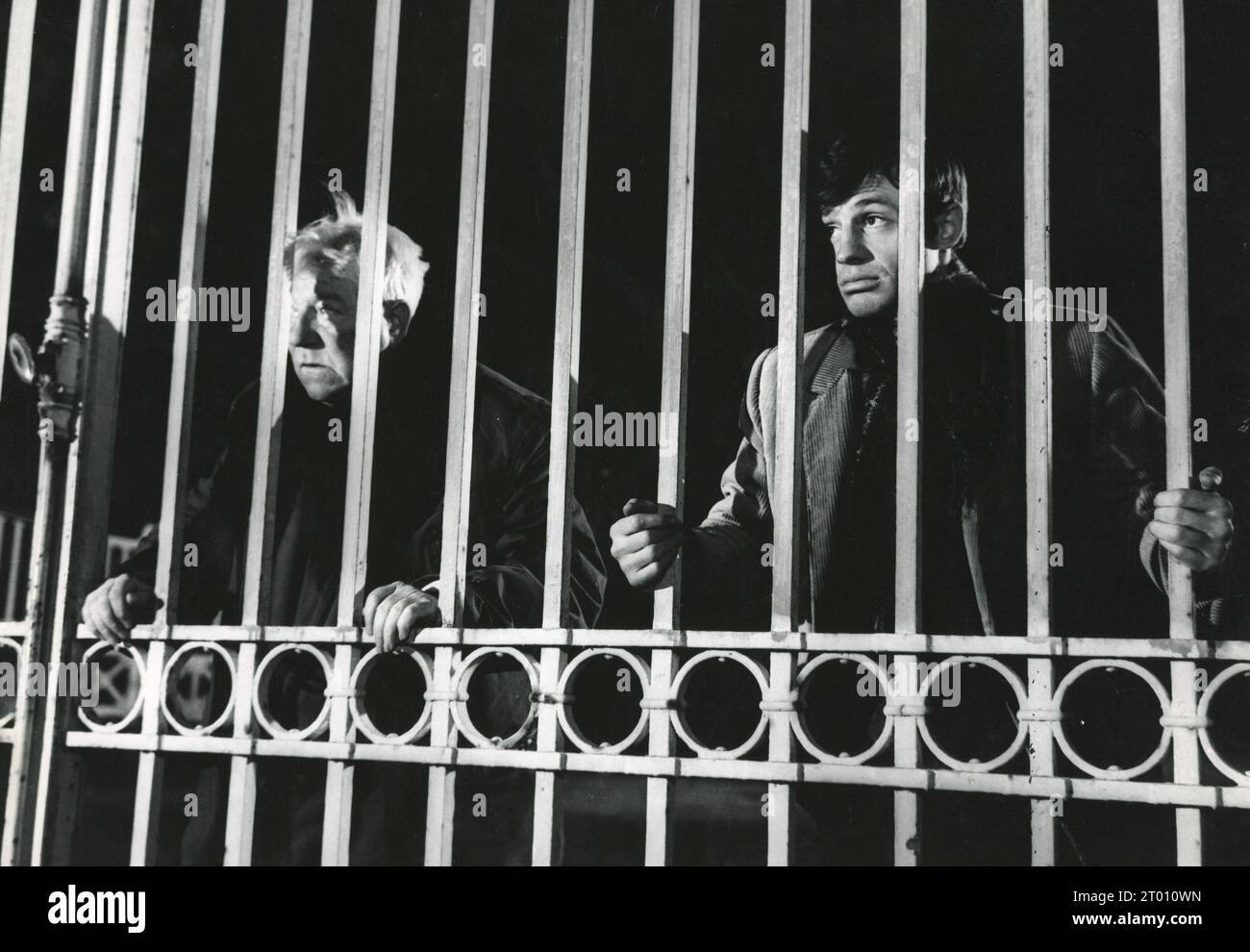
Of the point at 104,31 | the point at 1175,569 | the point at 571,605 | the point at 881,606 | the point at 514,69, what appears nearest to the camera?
the point at 1175,569

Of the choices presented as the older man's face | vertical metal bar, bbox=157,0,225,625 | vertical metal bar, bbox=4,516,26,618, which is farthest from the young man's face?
vertical metal bar, bbox=4,516,26,618

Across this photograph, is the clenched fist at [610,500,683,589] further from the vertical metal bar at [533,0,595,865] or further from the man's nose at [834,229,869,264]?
the man's nose at [834,229,869,264]

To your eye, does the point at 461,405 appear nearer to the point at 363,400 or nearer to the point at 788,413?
the point at 363,400

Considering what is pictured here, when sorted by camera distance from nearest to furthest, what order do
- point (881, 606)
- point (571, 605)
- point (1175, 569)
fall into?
point (1175, 569) → point (881, 606) → point (571, 605)

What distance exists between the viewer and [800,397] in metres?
2.69

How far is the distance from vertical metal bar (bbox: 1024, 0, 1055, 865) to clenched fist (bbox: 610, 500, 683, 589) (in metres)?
0.73

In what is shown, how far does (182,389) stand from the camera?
3.12 m

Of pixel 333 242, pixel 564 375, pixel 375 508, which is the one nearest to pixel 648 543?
pixel 564 375

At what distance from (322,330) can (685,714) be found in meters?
1.30

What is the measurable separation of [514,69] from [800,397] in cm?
107

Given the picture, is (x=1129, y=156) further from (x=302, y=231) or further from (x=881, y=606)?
(x=302, y=231)

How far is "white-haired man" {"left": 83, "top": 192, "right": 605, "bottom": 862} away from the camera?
286 cm

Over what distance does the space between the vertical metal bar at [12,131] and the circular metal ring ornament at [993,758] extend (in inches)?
97.4
